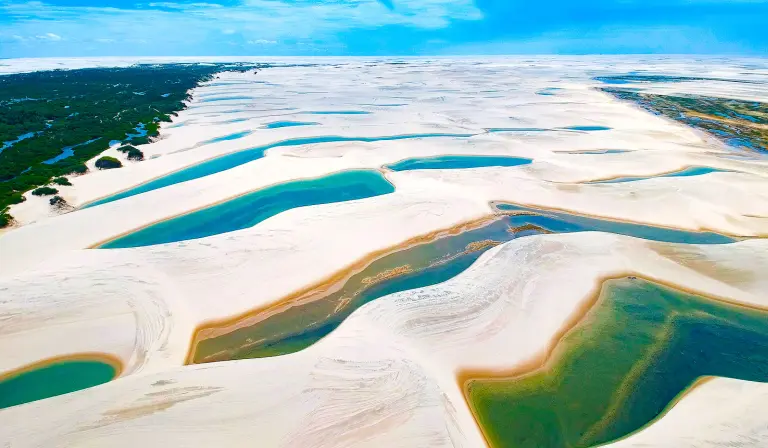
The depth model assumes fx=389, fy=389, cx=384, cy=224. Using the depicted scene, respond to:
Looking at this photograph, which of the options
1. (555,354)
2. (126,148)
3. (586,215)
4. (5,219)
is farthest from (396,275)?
(126,148)

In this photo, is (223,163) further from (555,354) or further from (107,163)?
(555,354)

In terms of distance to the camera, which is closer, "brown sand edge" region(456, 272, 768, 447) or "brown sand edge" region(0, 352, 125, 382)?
"brown sand edge" region(456, 272, 768, 447)

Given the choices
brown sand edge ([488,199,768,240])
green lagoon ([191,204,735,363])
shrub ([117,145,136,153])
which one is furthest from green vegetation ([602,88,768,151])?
shrub ([117,145,136,153])

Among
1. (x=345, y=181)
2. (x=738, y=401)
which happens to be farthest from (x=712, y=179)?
(x=345, y=181)

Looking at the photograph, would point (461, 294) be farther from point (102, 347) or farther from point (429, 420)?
point (102, 347)

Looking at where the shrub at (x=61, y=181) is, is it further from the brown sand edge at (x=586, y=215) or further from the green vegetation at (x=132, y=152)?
the brown sand edge at (x=586, y=215)

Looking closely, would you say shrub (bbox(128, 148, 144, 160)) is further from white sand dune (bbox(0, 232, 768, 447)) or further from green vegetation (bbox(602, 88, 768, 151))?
green vegetation (bbox(602, 88, 768, 151))

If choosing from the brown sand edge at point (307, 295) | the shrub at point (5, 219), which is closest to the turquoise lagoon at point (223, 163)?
the shrub at point (5, 219)
